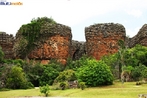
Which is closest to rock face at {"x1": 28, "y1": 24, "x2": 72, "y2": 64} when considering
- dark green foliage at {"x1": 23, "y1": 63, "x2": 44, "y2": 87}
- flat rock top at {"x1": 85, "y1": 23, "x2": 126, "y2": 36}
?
flat rock top at {"x1": 85, "y1": 23, "x2": 126, "y2": 36}

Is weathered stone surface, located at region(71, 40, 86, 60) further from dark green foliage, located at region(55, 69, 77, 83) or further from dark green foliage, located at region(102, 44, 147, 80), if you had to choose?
dark green foliage, located at region(55, 69, 77, 83)

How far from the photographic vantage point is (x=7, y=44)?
4650 centimetres

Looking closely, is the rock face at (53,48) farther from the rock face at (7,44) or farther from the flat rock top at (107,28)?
the flat rock top at (107,28)

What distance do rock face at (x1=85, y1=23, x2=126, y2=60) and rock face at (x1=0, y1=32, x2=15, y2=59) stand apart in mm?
11458

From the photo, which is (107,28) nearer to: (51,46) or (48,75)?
(51,46)

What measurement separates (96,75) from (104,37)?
15.1 m

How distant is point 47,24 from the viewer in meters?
44.2

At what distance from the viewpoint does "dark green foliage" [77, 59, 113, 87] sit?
29.9 m

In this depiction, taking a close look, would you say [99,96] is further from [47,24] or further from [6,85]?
[47,24]

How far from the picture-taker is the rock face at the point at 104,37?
44.2 meters

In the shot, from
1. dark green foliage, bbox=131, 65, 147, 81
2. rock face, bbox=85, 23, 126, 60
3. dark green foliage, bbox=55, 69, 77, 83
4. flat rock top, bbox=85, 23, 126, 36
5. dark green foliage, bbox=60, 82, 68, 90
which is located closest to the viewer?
dark green foliage, bbox=60, 82, 68, 90

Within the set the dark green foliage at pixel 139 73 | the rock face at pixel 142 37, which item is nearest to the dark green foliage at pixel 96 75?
the dark green foliage at pixel 139 73

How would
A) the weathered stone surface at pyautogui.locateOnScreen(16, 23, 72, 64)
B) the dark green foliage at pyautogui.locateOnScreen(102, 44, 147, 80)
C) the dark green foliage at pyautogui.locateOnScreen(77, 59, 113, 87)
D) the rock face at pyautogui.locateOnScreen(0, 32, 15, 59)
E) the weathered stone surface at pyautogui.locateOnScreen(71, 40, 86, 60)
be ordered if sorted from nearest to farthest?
the dark green foliage at pyautogui.locateOnScreen(77, 59, 113, 87) < the dark green foliage at pyautogui.locateOnScreen(102, 44, 147, 80) < the weathered stone surface at pyautogui.locateOnScreen(16, 23, 72, 64) < the rock face at pyautogui.locateOnScreen(0, 32, 15, 59) < the weathered stone surface at pyautogui.locateOnScreen(71, 40, 86, 60)

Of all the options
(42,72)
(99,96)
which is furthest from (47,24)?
(99,96)
